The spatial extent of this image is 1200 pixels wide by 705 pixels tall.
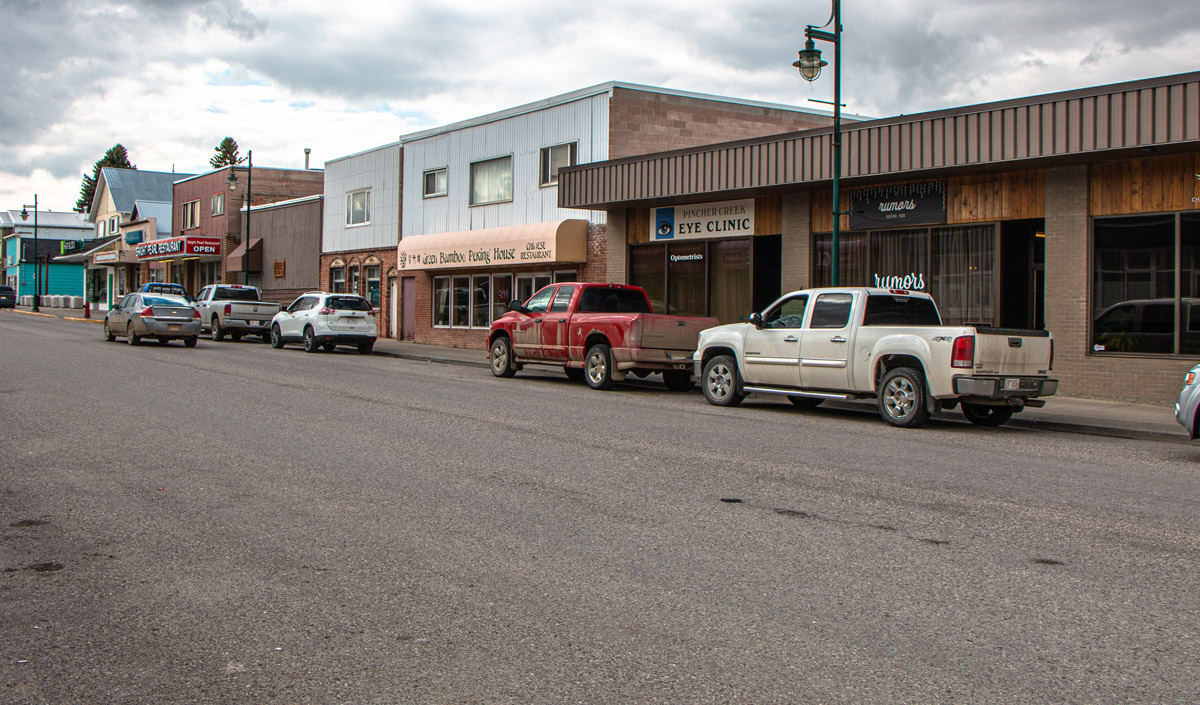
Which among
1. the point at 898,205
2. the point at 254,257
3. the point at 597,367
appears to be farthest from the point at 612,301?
the point at 254,257

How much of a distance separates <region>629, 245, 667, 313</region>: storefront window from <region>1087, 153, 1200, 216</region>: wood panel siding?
1025 centimetres

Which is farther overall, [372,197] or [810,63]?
[372,197]

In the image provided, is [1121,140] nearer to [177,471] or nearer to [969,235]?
[969,235]

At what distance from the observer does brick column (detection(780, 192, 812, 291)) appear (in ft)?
69.4

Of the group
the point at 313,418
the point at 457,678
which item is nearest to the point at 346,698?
the point at 457,678

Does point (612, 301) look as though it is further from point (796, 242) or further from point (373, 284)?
point (373, 284)

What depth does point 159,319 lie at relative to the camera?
88.2 ft

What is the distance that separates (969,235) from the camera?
60.9ft

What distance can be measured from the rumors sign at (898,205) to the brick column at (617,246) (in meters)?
6.88

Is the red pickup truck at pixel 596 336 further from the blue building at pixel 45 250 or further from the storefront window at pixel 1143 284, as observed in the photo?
the blue building at pixel 45 250

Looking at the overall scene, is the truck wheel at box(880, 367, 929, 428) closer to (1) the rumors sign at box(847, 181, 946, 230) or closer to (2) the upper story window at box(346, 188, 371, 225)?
(1) the rumors sign at box(847, 181, 946, 230)

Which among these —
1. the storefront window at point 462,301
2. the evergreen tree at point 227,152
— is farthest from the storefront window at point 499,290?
the evergreen tree at point 227,152

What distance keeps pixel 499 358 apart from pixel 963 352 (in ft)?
34.4

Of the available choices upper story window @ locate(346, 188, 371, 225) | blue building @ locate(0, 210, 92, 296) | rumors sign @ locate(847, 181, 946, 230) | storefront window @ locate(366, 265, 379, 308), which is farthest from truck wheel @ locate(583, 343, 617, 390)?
blue building @ locate(0, 210, 92, 296)
